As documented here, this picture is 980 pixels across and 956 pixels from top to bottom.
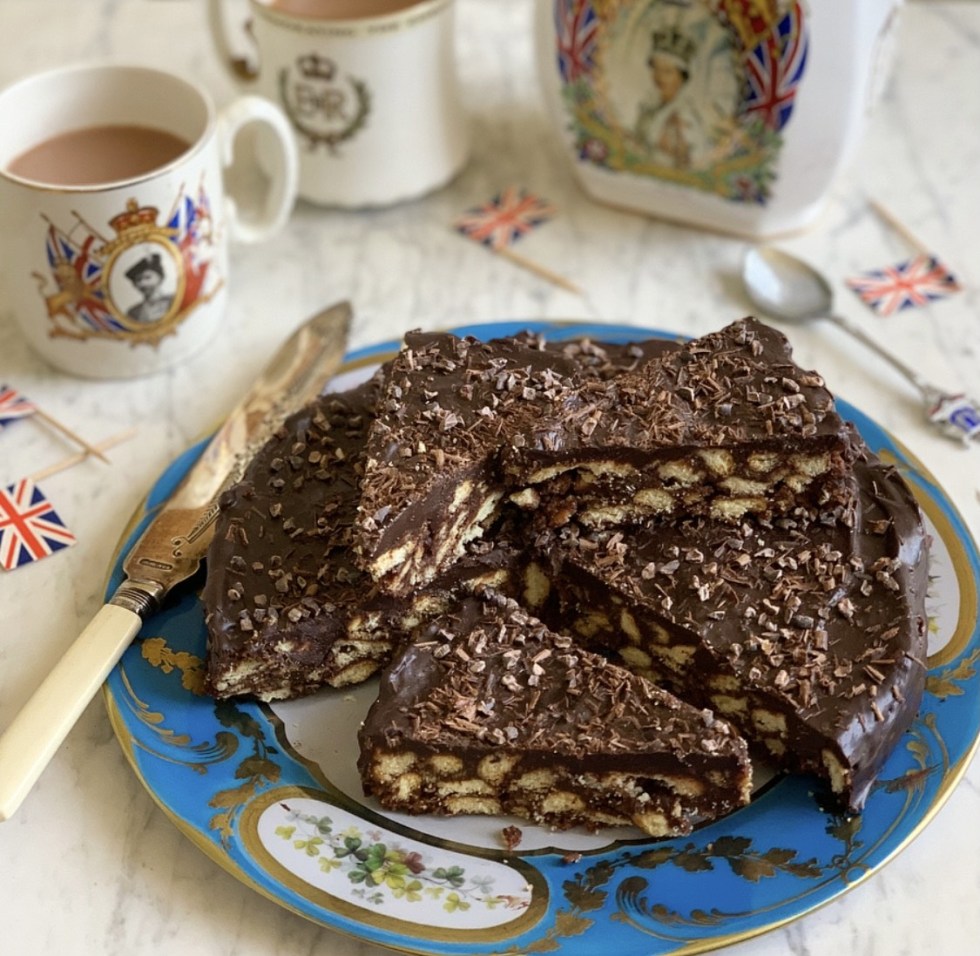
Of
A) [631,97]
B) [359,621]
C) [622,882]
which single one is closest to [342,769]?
[359,621]

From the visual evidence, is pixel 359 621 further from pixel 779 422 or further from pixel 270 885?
pixel 779 422

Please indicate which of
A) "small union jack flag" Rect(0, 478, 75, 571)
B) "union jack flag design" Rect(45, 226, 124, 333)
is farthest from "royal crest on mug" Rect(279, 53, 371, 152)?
"small union jack flag" Rect(0, 478, 75, 571)

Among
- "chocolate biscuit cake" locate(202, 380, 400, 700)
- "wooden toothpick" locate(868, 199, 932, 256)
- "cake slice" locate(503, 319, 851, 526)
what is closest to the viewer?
"chocolate biscuit cake" locate(202, 380, 400, 700)

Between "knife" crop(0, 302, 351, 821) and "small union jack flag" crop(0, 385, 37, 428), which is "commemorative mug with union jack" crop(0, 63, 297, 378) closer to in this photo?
"small union jack flag" crop(0, 385, 37, 428)

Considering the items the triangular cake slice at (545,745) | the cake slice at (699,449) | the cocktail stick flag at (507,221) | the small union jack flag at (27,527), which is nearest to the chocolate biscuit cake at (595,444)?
the cake slice at (699,449)

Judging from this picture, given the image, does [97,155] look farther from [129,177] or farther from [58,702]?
[58,702]

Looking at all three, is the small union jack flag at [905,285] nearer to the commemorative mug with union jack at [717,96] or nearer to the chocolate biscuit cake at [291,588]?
the commemorative mug with union jack at [717,96]
